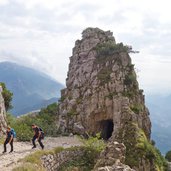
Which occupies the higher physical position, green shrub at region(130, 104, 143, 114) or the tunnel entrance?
green shrub at region(130, 104, 143, 114)

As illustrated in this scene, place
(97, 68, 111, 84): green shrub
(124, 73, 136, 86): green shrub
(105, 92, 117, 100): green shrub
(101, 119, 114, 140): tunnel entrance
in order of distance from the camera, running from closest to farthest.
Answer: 1. (105, 92, 117, 100): green shrub
2. (124, 73, 136, 86): green shrub
3. (97, 68, 111, 84): green shrub
4. (101, 119, 114, 140): tunnel entrance

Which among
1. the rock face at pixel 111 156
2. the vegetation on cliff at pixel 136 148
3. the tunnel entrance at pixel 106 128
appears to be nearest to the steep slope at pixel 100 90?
the tunnel entrance at pixel 106 128

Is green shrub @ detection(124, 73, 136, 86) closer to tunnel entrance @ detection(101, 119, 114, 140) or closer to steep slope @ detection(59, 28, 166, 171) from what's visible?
steep slope @ detection(59, 28, 166, 171)

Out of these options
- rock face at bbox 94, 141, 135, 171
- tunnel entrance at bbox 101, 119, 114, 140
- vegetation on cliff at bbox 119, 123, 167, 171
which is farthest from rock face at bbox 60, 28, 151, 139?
rock face at bbox 94, 141, 135, 171

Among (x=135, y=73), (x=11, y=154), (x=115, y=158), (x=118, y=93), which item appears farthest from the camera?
(x=135, y=73)

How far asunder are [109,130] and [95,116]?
4.70 meters

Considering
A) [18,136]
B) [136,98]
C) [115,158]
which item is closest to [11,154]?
[115,158]

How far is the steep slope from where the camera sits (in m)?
52.4

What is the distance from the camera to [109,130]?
5666 cm

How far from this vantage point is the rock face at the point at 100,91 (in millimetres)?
52438

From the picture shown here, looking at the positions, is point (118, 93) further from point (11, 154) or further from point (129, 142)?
point (11, 154)

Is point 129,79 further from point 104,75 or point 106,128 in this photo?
point 106,128

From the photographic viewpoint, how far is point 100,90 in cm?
5369

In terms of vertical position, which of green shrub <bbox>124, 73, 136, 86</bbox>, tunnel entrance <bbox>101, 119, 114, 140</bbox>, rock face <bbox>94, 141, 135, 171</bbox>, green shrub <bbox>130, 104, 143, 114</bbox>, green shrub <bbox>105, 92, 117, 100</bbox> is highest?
green shrub <bbox>124, 73, 136, 86</bbox>
